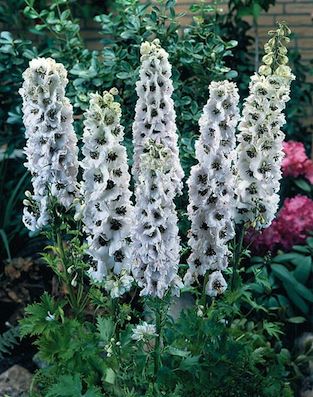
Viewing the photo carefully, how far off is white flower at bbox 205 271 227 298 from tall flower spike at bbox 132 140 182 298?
10.9 inches

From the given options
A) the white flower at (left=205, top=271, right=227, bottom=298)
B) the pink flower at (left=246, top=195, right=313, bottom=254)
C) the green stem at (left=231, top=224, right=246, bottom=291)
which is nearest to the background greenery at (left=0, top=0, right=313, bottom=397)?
the pink flower at (left=246, top=195, right=313, bottom=254)

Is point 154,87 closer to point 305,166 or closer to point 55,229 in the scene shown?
point 55,229

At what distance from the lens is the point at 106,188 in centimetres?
262

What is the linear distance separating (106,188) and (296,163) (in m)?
2.38

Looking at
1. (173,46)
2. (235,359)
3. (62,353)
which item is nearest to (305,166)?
(173,46)

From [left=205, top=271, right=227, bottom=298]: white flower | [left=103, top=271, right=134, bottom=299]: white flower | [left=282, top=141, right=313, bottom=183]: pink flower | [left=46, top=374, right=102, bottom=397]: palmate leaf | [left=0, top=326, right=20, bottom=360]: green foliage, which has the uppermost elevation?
[left=103, top=271, right=134, bottom=299]: white flower

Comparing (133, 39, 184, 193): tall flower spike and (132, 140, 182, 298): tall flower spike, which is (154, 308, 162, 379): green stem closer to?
(132, 140, 182, 298): tall flower spike

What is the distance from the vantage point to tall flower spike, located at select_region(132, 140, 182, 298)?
2.58 metres

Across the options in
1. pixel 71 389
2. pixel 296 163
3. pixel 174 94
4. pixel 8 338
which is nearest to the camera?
pixel 71 389

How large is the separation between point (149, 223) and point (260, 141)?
0.52m

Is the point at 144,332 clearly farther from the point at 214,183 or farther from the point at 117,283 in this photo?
the point at 214,183

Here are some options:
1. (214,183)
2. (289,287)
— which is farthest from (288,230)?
(214,183)

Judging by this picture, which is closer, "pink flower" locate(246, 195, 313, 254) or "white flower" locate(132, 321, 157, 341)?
"white flower" locate(132, 321, 157, 341)

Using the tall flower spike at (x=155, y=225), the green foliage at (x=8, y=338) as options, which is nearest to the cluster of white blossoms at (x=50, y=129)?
the tall flower spike at (x=155, y=225)
